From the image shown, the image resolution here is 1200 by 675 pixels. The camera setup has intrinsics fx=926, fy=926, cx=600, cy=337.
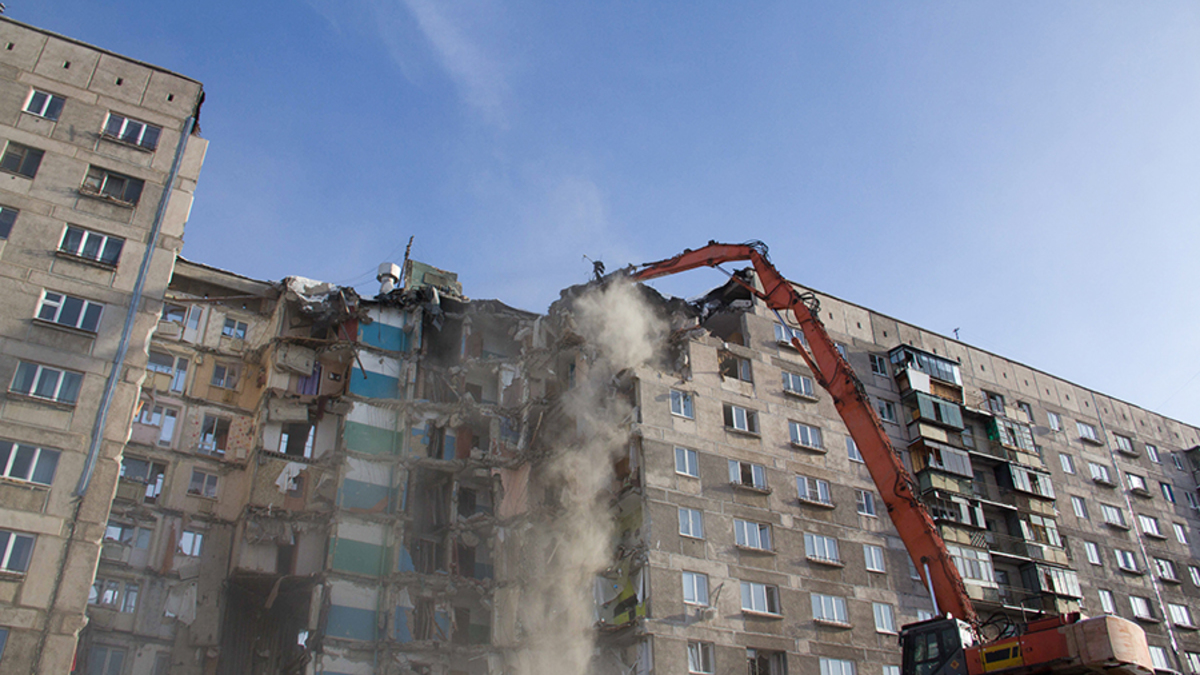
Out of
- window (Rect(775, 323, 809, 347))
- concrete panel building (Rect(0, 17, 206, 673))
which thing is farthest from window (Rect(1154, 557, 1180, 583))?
concrete panel building (Rect(0, 17, 206, 673))

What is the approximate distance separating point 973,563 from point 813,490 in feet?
32.0

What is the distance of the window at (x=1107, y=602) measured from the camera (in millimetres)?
50531

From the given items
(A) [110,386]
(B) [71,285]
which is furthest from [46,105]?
(A) [110,386]

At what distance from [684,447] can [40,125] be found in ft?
91.6

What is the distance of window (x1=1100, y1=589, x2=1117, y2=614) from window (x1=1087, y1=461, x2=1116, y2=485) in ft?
25.5

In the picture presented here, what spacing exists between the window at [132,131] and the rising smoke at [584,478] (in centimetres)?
1913

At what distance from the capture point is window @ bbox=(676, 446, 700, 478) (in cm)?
4000

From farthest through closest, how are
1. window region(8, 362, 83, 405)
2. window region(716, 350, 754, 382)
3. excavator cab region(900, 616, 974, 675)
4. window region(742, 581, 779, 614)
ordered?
window region(716, 350, 754, 382) < window region(742, 581, 779, 614) < window region(8, 362, 83, 405) < excavator cab region(900, 616, 974, 675)

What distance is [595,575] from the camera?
3828 cm

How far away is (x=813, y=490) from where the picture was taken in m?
43.4

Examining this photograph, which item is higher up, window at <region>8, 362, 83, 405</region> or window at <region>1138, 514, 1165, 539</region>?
window at <region>1138, 514, 1165, 539</region>

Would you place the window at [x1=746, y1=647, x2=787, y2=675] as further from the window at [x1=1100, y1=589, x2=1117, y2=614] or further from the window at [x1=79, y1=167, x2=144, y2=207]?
the window at [x1=79, y1=167, x2=144, y2=207]

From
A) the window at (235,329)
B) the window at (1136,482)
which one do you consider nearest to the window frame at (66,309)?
the window at (235,329)

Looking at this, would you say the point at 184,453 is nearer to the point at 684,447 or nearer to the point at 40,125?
the point at 40,125
